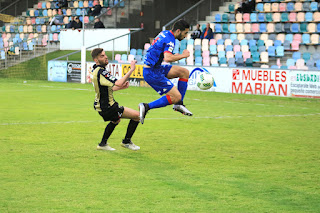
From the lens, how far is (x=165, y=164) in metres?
8.05

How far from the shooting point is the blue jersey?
9.38 metres

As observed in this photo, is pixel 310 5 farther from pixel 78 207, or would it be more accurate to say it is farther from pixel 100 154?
pixel 78 207

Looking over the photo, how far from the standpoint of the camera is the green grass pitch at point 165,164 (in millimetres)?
5855

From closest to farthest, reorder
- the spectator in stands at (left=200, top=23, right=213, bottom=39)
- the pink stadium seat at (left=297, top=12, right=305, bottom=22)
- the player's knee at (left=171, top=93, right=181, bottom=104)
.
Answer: the player's knee at (left=171, top=93, right=181, bottom=104) < the pink stadium seat at (left=297, top=12, right=305, bottom=22) < the spectator in stands at (left=200, top=23, right=213, bottom=39)

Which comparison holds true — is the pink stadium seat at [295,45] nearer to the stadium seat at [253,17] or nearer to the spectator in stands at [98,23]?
the stadium seat at [253,17]

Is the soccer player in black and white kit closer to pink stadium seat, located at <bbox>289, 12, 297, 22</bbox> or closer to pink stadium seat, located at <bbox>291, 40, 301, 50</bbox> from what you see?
pink stadium seat, located at <bbox>291, 40, 301, 50</bbox>

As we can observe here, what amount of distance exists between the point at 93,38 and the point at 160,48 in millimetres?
26670

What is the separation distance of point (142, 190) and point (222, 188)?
0.96m

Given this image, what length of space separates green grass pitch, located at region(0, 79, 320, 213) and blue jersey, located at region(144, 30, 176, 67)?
4.97 feet

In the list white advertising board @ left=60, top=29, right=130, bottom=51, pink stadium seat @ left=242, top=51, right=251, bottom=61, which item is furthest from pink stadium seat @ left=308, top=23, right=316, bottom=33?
white advertising board @ left=60, top=29, right=130, bottom=51

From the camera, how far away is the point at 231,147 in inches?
384

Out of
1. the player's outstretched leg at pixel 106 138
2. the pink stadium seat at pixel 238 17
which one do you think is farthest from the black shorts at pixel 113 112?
the pink stadium seat at pixel 238 17

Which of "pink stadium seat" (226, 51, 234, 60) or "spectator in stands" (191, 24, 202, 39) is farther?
"spectator in stands" (191, 24, 202, 39)

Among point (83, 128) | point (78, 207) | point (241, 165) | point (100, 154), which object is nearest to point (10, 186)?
point (78, 207)
